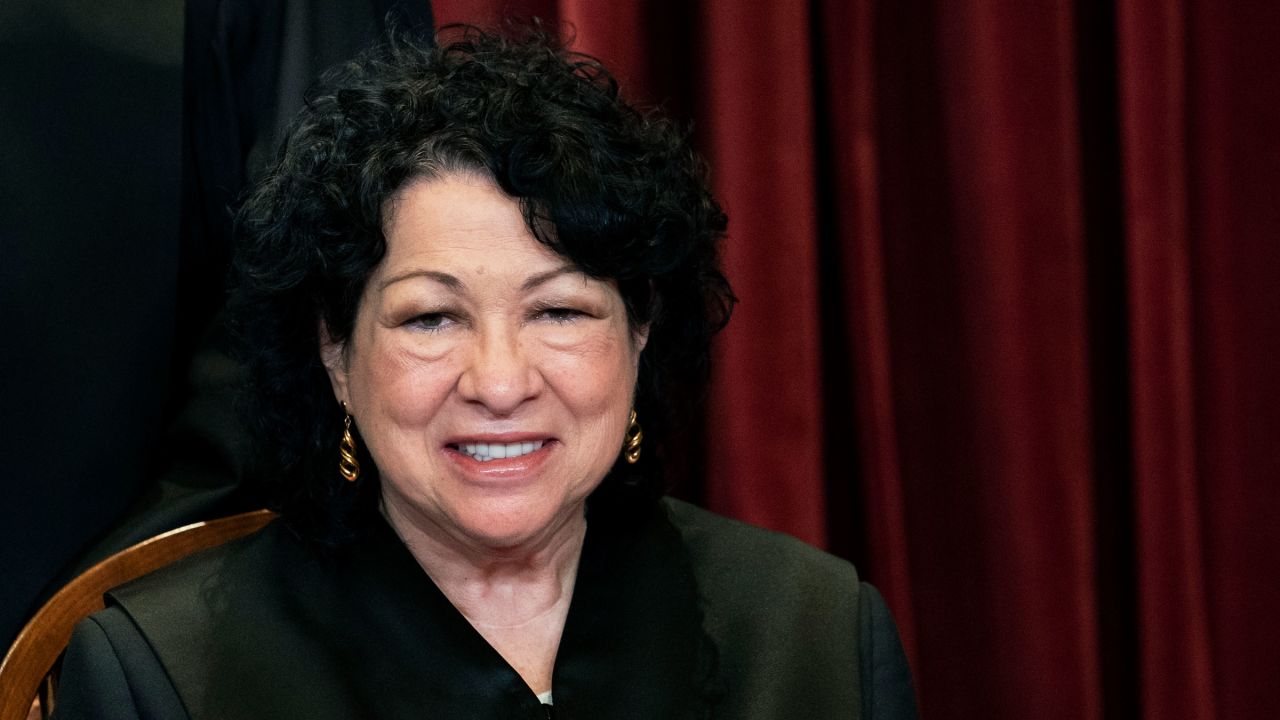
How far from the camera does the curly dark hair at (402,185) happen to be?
4.14 feet

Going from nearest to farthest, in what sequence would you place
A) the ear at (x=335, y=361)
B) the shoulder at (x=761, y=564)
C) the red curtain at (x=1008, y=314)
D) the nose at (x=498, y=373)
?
the nose at (x=498, y=373)
the ear at (x=335, y=361)
the shoulder at (x=761, y=564)
the red curtain at (x=1008, y=314)

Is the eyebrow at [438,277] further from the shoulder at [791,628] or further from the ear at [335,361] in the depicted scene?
the shoulder at [791,628]

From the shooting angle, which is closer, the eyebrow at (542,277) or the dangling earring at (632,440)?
the eyebrow at (542,277)

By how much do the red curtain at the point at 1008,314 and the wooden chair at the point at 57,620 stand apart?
0.74 meters

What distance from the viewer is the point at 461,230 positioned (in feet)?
4.08

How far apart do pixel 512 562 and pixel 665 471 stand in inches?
10.6

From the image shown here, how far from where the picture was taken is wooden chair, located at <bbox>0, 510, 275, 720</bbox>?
1.36 metres

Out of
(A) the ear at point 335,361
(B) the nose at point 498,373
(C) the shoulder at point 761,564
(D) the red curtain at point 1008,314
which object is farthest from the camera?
(D) the red curtain at point 1008,314

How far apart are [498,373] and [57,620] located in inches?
21.7

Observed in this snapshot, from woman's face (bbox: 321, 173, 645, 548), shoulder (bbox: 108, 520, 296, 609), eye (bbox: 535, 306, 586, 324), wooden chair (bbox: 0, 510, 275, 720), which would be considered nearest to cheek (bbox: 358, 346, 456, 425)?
woman's face (bbox: 321, 173, 645, 548)

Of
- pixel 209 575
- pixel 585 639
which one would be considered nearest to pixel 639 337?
pixel 585 639

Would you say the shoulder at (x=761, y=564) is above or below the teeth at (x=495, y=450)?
below

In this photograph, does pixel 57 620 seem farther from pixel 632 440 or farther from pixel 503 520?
pixel 632 440

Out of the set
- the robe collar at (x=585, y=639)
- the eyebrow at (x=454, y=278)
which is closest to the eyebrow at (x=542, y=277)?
the eyebrow at (x=454, y=278)
